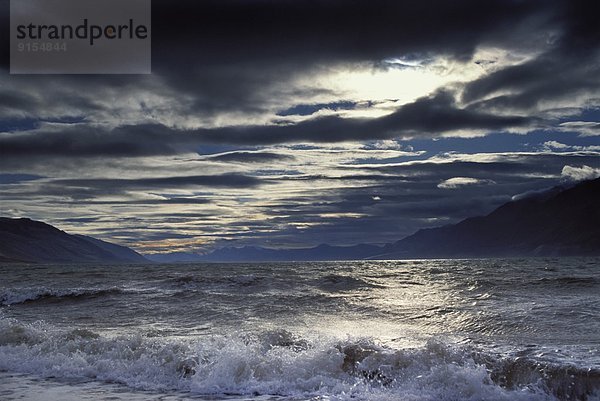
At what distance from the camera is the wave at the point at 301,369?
33.9 ft

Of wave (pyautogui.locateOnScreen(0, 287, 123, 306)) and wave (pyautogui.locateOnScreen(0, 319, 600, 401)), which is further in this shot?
wave (pyautogui.locateOnScreen(0, 287, 123, 306))

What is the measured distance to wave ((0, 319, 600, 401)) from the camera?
33.9 feet

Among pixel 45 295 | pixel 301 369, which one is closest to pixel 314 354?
pixel 301 369

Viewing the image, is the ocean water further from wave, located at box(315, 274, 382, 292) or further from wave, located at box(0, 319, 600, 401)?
wave, located at box(315, 274, 382, 292)

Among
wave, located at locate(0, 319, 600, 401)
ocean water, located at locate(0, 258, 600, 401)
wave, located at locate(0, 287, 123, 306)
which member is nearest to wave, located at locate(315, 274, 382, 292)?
ocean water, located at locate(0, 258, 600, 401)

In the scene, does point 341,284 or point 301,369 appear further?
point 341,284

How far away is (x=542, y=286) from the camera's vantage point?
33.0 m

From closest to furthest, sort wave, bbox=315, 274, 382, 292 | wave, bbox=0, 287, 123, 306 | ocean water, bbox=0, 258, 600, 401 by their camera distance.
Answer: ocean water, bbox=0, 258, 600, 401
wave, bbox=0, 287, 123, 306
wave, bbox=315, 274, 382, 292

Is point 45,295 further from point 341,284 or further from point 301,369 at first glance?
point 301,369

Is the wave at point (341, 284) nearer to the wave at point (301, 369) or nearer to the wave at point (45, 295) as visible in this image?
the wave at point (45, 295)

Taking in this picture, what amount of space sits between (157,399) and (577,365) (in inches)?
353

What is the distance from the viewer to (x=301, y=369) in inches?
455

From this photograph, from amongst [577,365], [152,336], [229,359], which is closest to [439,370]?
[577,365]

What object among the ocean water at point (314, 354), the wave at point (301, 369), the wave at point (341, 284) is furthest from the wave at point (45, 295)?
the wave at point (301, 369)
